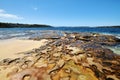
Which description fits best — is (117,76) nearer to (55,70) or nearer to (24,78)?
(55,70)

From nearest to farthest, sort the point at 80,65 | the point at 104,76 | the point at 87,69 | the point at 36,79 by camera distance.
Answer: the point at 36,79, the point at 104,76, the point at 87,69, the point at 80,65

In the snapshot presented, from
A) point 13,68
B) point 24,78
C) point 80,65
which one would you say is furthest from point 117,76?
point 13,68

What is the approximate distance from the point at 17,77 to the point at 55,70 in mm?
1761

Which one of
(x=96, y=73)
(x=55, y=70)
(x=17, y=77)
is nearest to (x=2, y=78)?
(x=17, y=77)

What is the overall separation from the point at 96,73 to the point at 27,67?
348 centimetres

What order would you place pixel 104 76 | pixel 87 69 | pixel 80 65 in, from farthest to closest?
pixel 80 65 < pixel 87 69 < pixel 104 76

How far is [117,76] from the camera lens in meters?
6.44

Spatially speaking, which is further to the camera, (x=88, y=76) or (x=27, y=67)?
(x=27, y=67)

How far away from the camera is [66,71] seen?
6586mm

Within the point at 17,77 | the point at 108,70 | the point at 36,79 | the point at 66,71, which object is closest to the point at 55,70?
the point at 66,71

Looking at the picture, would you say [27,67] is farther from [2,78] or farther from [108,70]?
[108,70]

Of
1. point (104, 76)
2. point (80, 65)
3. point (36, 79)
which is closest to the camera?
point (36, 79)

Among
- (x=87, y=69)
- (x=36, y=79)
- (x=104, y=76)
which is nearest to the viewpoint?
(x=36, y=79)

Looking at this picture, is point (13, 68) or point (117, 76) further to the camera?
point (13, 68)
